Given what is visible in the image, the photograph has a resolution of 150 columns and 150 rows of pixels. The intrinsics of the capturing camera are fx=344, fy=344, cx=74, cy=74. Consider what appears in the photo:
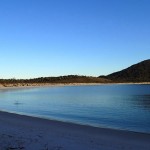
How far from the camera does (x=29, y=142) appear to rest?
15.7 m

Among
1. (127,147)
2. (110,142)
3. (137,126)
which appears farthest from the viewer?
Result: (137,126)

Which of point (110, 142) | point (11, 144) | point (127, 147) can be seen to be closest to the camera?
point (11, 144)

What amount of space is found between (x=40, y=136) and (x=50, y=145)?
8.75ft

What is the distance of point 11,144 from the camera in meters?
14.9

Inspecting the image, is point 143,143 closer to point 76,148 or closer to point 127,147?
point 127,147

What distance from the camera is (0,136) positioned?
661 inches

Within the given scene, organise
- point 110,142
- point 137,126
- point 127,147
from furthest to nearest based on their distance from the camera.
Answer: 1. point 137,126
2. point 110,142
3. point 127,147

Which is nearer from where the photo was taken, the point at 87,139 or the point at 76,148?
the point at 76,148

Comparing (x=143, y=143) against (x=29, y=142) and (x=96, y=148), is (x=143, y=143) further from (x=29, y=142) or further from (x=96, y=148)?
(x=29, y=142)

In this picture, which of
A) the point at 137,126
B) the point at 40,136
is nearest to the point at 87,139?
the point at 40,136

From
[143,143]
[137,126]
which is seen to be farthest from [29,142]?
[137,126]

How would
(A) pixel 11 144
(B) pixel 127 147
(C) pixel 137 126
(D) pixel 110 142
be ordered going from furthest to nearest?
(C) pixel 137 126
(D) pixel 110 142
(B) pixel 127 147
(A) pixel 11 144

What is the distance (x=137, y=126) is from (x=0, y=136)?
43.8 feet

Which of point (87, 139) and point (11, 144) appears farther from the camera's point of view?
point (87, 139)
